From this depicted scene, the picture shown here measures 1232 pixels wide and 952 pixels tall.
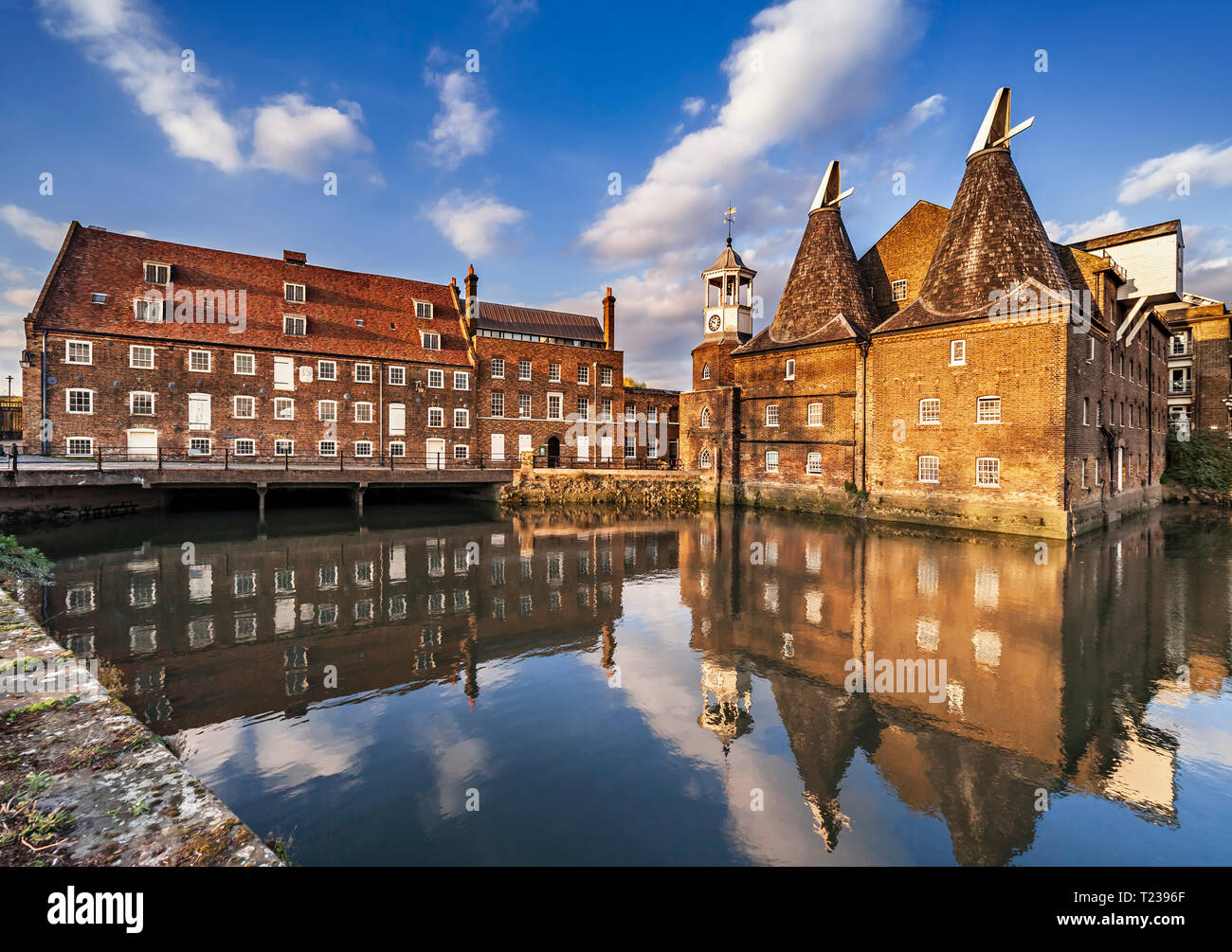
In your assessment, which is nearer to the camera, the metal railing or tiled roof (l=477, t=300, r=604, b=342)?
the metal railing

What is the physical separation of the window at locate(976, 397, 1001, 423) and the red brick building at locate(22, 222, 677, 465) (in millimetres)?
22885

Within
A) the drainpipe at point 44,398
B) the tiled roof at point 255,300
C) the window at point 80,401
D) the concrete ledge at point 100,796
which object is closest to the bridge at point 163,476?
the drainpipe at point 44,398

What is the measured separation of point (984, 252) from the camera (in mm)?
22328

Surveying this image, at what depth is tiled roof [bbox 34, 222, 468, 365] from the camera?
86.3 ft

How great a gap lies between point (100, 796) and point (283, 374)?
30.7 meters

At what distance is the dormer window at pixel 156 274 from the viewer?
2803 cm

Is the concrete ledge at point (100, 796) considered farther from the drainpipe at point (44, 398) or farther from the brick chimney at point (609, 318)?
the brick chimney at point (609, 318)

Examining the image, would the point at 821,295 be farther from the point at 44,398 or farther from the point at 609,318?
the point at 44,398

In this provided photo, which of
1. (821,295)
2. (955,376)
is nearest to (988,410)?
(955,376)

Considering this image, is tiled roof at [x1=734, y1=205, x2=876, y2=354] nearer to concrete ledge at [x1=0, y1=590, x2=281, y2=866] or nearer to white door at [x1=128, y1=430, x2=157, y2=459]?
concrete ledge at [x1=0, y1=590, x2=281, y2=866]

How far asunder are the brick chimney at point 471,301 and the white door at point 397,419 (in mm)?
6884

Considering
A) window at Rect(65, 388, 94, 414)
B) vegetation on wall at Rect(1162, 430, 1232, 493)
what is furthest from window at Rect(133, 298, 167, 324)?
vegetation on wall at Rect(1162, 430, 1232, 493)

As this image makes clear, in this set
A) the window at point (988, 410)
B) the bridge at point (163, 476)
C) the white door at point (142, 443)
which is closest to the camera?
the bridge at point (163, 476)

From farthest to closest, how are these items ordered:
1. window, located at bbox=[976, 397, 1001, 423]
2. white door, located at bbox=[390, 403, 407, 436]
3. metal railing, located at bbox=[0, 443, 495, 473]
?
white door, located at bbox=[390, 403, 407, 436] < metal railing, located at bbox=[0, 443, 495, 473] < window, located at bbox=[976, 397, 1001, 423]
